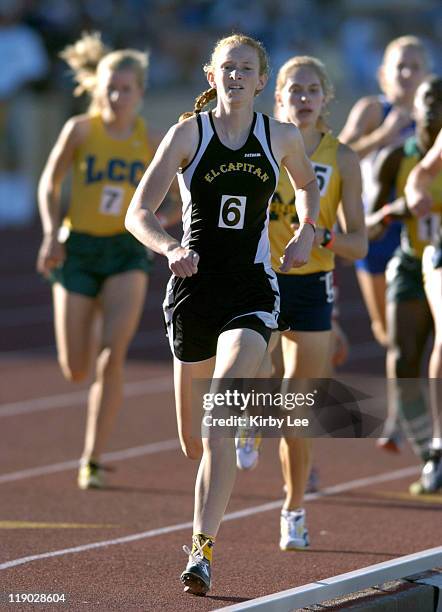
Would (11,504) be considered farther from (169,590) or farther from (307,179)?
(307,179)

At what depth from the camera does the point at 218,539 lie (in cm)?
662

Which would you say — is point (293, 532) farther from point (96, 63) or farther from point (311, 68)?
point (96, 63)

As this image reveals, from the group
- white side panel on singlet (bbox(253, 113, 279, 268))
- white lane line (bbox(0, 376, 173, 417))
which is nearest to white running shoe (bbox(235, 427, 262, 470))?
white side panel on singlet (bbox(253, 113, 279, 268))

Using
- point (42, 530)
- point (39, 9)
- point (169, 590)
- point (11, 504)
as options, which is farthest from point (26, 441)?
point (39, 9)

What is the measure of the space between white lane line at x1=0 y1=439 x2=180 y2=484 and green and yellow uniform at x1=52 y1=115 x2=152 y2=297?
1.12 metres

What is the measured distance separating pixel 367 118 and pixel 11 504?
11.3 ft

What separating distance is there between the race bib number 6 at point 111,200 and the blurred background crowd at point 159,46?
588 inches

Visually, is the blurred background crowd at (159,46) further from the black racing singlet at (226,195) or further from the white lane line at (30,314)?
the black racing singlet at (226,195)

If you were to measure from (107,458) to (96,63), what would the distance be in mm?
2419

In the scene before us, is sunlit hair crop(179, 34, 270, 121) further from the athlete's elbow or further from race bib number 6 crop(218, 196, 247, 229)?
the athlete's elbow

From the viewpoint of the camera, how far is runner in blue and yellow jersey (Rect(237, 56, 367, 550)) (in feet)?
20.9

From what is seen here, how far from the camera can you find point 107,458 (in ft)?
29.0

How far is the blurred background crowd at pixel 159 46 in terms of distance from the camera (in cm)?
2345

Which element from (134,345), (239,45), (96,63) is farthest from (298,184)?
(134,345)
